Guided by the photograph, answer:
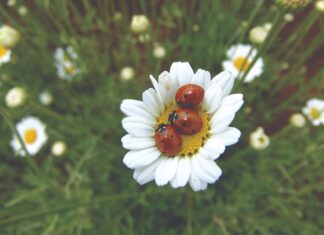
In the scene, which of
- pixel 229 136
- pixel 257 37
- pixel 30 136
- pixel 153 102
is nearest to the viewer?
pixel 229 136

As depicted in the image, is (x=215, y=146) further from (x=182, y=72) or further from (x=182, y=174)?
(x=182, y=72)

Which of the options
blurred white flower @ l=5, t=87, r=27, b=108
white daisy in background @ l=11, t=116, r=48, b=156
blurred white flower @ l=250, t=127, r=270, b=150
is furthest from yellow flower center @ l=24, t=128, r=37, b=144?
blurred white flower @ l=250, t=127, r=270, b=150

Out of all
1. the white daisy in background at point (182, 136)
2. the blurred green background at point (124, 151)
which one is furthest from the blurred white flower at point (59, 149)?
the white daisy in background at point (182, 136)

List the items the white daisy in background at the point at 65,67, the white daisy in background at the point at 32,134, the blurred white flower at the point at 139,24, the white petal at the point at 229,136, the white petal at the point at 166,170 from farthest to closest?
1. the white daisy in background at the point at 65,67
2. the white daisy in background at the point at 32,134
3. the blurred white flower at the point at 139,24
4. the white petal at the point at 166,170
5. the white petal at the point at 229,136

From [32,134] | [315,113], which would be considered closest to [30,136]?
[32,134]

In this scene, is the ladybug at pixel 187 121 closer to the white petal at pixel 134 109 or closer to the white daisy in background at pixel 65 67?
the white petal at pixel 134 109

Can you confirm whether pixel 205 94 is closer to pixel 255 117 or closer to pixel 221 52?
pixel 221 52

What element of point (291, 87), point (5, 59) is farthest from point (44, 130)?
point (291, 87)

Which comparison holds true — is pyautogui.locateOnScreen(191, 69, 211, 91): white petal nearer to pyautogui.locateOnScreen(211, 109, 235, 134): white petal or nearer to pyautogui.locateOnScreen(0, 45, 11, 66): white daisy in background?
pyautogui.locateOnScreen(211, 109, 235, 134): white petal
